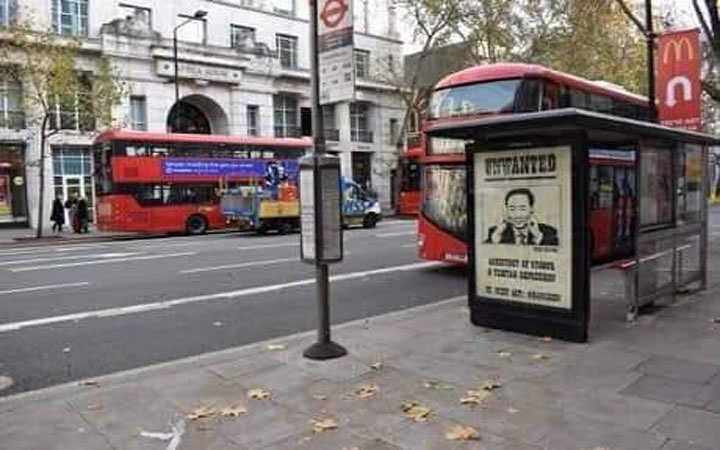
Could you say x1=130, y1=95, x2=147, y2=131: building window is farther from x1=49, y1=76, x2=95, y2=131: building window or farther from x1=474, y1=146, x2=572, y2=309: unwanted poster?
x1=474, y1=146, x2=572, y2=309: unwanted poster

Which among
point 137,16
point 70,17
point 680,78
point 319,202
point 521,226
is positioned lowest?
point 521,226

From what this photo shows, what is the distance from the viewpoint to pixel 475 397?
16.0 feet

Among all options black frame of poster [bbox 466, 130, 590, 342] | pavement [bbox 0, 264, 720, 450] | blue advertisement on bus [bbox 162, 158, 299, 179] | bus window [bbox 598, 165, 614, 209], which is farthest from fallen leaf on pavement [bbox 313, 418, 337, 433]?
blue advertisement on bus [bbox 162, 158, 299, 179]

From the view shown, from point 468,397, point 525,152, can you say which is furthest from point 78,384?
point 525,152

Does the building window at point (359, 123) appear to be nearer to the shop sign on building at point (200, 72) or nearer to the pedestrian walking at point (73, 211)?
the shop sign on building at point (200, 72)

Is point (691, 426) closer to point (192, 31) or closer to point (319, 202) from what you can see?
point (319, 202)

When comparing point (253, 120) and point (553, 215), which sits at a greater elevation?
point (253, 120)

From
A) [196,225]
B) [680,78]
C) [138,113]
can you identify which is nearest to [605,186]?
[680,78]

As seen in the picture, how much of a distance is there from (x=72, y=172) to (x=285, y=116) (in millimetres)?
14055

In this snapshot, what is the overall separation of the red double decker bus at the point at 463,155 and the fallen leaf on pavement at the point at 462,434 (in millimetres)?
7525

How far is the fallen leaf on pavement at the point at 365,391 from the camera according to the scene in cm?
501

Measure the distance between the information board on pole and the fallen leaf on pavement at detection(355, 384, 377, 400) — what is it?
2484 millimetres

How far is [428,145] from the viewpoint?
40.7 feet

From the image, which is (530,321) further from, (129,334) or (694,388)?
(129,334)
